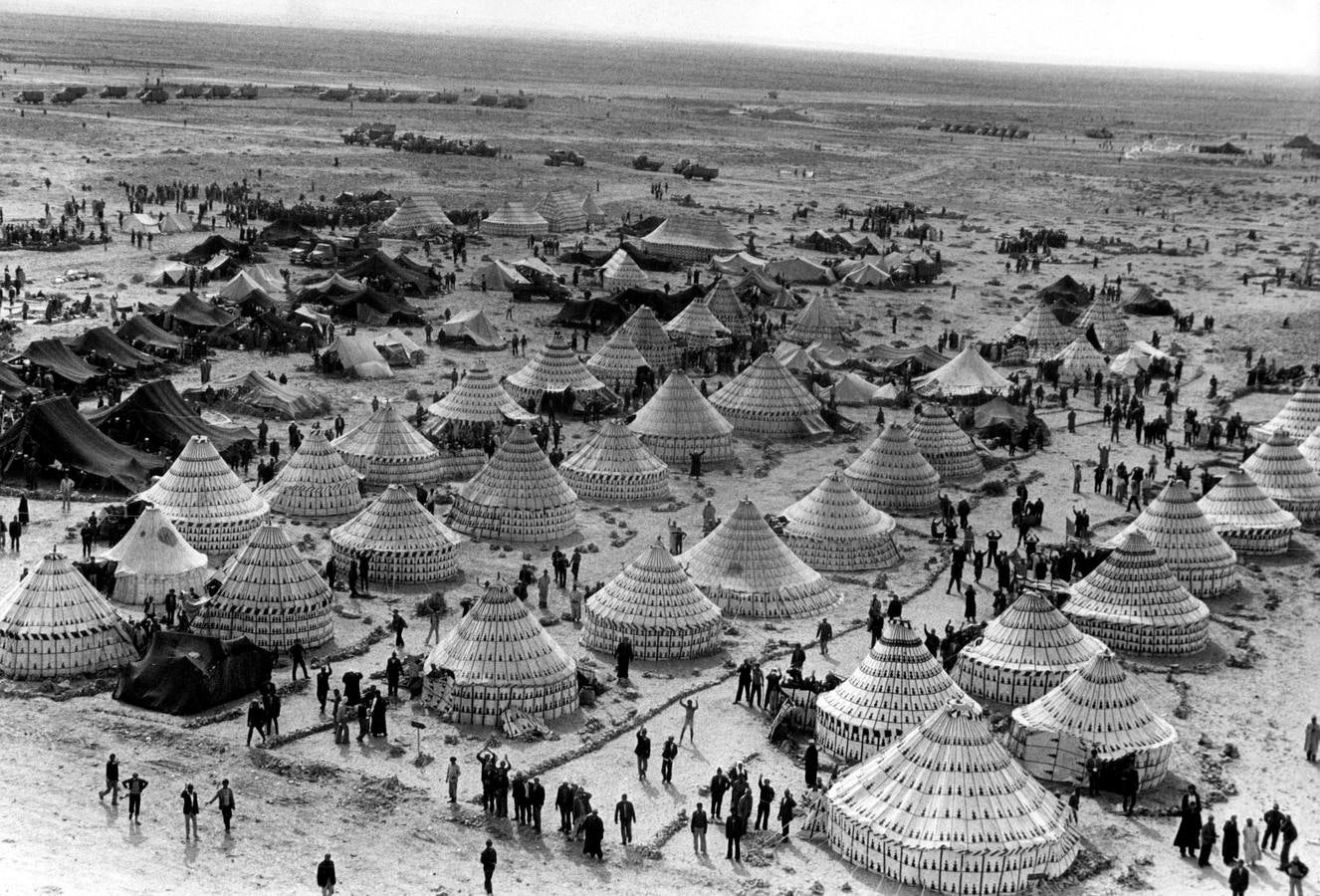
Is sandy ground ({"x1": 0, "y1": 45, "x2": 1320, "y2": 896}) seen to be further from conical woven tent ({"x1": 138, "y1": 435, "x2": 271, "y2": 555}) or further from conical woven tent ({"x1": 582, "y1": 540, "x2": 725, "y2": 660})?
conical woven tent ({"x1": 138, "y1": 435, "x2": 271, "y2": 555})

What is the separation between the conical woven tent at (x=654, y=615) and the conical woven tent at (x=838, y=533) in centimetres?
609

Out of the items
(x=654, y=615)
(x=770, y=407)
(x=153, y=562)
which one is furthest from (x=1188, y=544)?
(x=153, y=562)

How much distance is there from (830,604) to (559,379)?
17216 millimetres

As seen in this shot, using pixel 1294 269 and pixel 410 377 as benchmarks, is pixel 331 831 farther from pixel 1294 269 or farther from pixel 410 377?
pixel 1294 269

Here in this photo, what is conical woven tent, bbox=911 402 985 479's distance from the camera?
4709 cm

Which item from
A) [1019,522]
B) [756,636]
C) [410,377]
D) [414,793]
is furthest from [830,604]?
[410,377]

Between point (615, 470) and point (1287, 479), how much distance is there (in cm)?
1523

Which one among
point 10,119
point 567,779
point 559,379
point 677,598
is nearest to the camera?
point 567,779

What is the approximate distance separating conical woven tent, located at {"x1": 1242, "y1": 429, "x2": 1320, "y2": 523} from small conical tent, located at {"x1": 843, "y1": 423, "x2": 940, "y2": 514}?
24.4 feet

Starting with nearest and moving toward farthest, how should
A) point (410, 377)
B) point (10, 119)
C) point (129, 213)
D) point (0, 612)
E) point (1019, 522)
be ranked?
point (0, 612)
point (1019, 522)
point (410, 377)
point (129, 213)
point (10, 119)

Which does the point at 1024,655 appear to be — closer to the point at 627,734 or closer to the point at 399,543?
the point at 627,734

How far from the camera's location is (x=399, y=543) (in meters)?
36.6

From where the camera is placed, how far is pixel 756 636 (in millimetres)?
34281

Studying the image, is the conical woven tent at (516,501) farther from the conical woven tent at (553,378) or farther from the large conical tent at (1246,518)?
the large conical tent at (1246,518)
